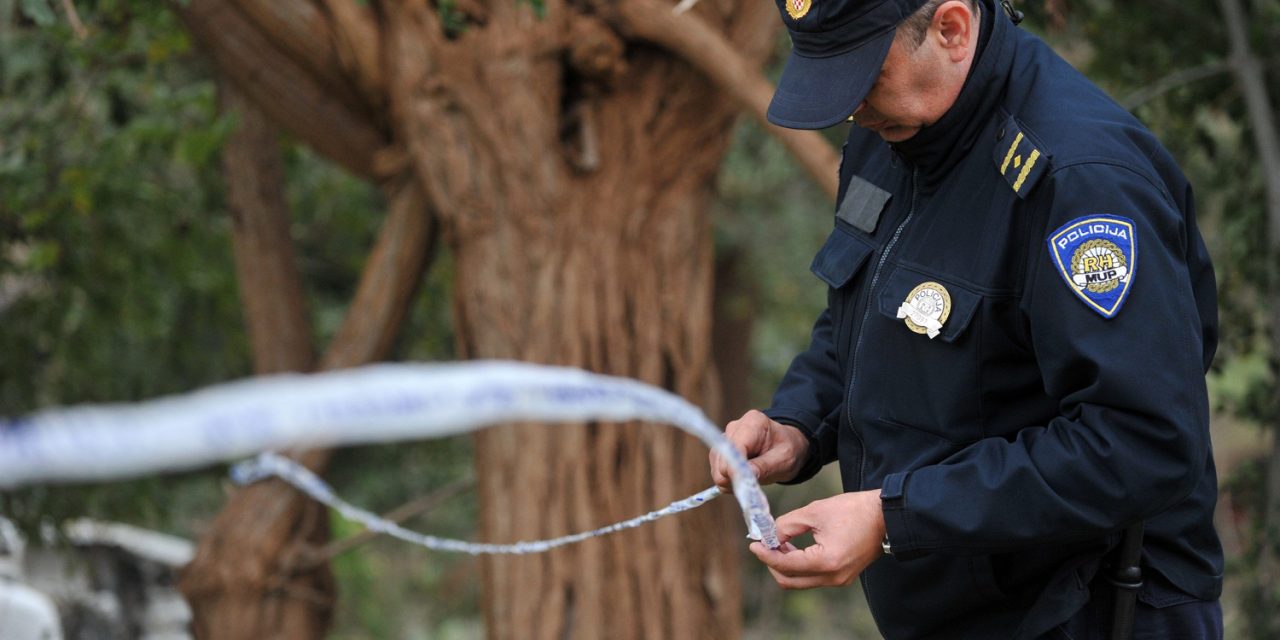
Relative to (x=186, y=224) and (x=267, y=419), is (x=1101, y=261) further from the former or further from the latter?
(x=186, y=224)

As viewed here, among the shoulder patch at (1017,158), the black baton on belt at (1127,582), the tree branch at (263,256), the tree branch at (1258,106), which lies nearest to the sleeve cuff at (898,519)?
the black baton on belt at (1127,582)

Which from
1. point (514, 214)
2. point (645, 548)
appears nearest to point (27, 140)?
point (514, 214)

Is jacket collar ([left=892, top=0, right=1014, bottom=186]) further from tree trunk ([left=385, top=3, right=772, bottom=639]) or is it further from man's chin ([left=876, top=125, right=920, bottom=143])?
tree trunk ([left=385, top=3, right=772, bottom=639])

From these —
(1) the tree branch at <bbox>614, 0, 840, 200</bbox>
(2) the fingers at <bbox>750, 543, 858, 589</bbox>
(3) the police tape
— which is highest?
(3) the police tape

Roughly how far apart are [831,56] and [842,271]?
34 cm

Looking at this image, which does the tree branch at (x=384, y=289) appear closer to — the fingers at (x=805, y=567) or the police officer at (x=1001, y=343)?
the police officer at (x=1001, y=343)

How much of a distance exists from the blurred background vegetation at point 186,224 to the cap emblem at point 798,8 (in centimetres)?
177

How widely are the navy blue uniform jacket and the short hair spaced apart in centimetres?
10

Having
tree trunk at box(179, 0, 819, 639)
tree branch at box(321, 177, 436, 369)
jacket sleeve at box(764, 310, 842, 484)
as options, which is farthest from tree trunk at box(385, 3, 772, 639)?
jacket sleeve at box(764, 310, 842, 484)

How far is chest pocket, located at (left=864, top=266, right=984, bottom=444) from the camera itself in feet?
6.24

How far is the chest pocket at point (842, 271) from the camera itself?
2.12m

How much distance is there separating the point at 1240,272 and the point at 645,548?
206cm

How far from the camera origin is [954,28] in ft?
6.33

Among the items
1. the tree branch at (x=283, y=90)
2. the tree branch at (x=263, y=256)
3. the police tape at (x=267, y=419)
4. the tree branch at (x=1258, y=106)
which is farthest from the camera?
the tree branch at (x=263, y=256)
